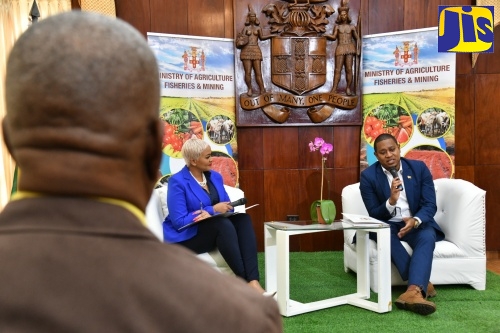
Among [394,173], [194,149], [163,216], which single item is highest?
[194,149]

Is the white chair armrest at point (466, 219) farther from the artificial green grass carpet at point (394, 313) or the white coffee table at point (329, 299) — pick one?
the white coffee table at point (329, 299)

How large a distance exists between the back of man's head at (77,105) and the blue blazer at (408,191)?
3.12 meters

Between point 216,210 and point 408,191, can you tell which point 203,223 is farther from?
point 408,191

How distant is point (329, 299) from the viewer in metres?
3.15

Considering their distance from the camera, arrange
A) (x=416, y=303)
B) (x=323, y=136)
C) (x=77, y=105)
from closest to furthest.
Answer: (x=77, y=105) → (x=416, y=303) → (x=323, y=136)

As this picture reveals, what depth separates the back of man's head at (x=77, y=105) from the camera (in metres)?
0.50

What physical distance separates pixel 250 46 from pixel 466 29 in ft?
6.29

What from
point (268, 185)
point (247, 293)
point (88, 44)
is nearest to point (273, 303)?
point (247, 293)

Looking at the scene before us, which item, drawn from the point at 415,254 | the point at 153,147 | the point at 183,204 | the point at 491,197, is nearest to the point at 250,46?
the point at 183,204

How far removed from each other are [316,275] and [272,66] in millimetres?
2054

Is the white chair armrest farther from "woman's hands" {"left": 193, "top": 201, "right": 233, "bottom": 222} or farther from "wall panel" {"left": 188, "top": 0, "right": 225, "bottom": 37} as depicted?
"wall panel" {"left": 188, "top": 0, "right": 225, "bottom": 37}

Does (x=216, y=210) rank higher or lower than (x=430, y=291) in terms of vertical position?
higher

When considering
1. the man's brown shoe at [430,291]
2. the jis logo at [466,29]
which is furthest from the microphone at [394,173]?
the jis logo at [466,29]

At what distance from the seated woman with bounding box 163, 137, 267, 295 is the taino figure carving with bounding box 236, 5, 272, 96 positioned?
153 centimetres
